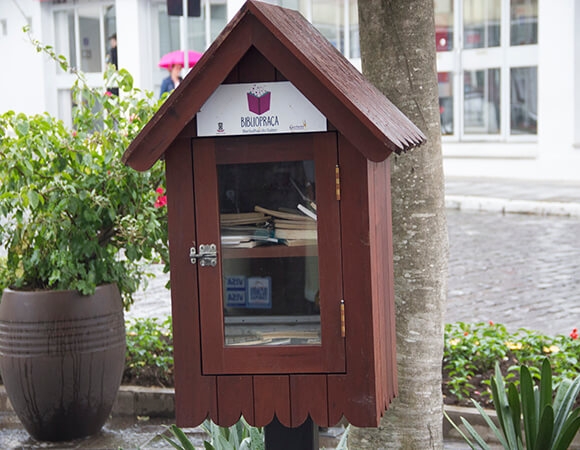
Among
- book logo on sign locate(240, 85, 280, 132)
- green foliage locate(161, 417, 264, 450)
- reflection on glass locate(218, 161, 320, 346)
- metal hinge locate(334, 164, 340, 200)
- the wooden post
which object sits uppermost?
book logo on sign locate(240, 85, 280, 132)

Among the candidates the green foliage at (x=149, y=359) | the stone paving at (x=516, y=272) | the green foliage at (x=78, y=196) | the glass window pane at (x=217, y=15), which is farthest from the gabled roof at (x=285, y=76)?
the glass window pane at (x=217, y=15)

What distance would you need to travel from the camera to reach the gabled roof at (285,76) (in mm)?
2623

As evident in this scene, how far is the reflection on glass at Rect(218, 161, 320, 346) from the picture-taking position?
2750mm

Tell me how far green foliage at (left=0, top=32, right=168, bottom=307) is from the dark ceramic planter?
121mm

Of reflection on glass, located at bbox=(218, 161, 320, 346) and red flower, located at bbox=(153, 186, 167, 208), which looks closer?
reflection on glass, located at bbox=(218, 161, 320, 346)

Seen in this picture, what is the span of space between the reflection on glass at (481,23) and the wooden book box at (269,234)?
18.2m

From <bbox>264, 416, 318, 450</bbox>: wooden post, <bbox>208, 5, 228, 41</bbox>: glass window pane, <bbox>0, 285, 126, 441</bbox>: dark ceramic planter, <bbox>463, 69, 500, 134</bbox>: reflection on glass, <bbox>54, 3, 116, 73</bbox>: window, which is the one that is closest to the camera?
<bbox>264, 416, 318, 450</bbox>: wooden post

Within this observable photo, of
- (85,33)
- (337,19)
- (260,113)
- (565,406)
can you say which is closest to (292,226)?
(260,113)

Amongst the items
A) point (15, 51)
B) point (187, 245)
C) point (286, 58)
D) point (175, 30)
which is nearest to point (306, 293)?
point (187, 245)

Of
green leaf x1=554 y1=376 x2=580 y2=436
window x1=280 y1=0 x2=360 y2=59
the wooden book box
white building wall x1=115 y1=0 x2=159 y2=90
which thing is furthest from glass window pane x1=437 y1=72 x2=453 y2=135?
the wooden book box

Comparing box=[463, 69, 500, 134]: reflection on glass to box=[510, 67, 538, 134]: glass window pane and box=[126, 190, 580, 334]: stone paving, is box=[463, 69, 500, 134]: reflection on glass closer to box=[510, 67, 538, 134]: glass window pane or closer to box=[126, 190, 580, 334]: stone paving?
box=[510, 67, 538, 134]: glass window pane

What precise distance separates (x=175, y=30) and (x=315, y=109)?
24.0 m

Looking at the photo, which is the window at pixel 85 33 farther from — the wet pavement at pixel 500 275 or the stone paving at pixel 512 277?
the stone paving at pixel 512 277

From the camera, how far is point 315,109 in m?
2.68
